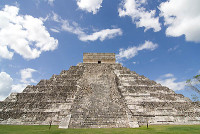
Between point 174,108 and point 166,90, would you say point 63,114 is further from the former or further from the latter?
point 166,90

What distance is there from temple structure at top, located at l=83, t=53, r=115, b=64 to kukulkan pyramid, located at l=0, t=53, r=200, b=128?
21.1 ft

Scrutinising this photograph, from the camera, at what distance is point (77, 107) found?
466 inches

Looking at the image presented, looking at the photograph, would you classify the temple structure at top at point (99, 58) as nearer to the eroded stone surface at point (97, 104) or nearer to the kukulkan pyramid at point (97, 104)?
the kukulkan pyramid at point (97, 104)

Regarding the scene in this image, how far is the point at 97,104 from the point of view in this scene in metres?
12.3

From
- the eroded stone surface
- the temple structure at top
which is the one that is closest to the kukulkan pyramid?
the eroded stone surface

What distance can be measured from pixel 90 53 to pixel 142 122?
51.1 feet

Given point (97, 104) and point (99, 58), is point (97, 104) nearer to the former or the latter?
point (97, 104)

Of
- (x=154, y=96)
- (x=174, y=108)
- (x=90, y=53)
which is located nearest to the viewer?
(x=174, y=108)

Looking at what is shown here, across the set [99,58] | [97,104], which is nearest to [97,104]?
[97,104]

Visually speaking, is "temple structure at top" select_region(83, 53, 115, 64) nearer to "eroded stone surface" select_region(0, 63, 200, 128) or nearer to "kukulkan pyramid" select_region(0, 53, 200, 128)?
"kukulkan pyramid" select_region(0, 53, 200, 128)

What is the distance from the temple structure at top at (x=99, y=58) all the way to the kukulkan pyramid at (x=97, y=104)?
6.43 m

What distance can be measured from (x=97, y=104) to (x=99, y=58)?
12545 millimetres

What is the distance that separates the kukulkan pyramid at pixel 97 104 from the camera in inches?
429

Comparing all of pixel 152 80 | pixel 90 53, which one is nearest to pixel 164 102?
pixel 152 80
